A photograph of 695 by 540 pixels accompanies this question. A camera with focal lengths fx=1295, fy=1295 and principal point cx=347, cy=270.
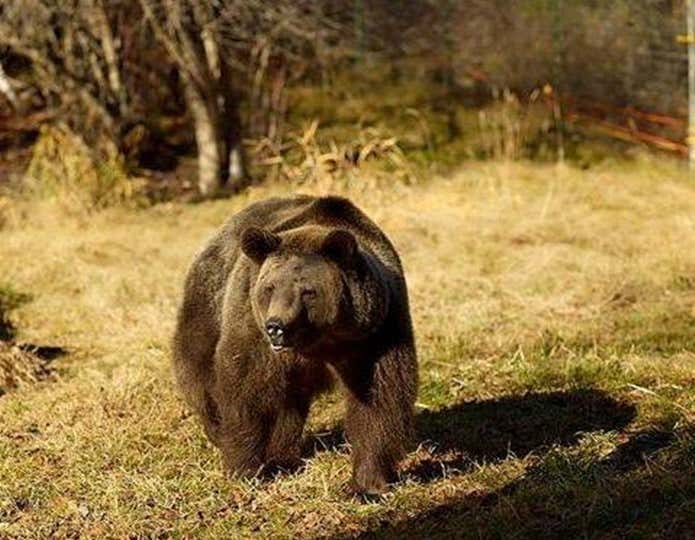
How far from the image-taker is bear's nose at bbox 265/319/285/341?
489cm

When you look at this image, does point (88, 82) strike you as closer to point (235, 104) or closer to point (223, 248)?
point (235, 104)

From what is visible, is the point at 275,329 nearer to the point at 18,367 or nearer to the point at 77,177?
the point at 18,367

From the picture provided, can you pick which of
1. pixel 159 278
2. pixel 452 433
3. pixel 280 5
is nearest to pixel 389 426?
pixel 452 433

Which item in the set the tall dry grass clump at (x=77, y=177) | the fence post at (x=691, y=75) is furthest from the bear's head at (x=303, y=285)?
the fence post at (x=691, y=75)

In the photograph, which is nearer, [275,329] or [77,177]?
[275,329]

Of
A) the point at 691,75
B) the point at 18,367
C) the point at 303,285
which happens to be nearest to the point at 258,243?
the point at 303,285

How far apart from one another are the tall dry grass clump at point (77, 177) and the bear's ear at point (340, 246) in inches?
334

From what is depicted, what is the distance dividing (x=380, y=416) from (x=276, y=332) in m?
0.84

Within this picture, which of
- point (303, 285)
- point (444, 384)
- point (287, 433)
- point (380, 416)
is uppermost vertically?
point (303, 285)

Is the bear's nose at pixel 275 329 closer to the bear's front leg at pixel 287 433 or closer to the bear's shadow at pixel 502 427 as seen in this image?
the bear's front leg at pixel 287 433

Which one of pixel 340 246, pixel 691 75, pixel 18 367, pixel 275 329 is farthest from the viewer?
pixel 691 75

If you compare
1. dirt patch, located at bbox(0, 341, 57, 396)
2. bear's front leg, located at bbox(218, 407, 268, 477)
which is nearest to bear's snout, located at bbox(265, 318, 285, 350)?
bear's front leg, located at bbox(218, 407, 268, 477)

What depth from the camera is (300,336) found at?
496 centimetres

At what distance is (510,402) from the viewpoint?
7.15m
